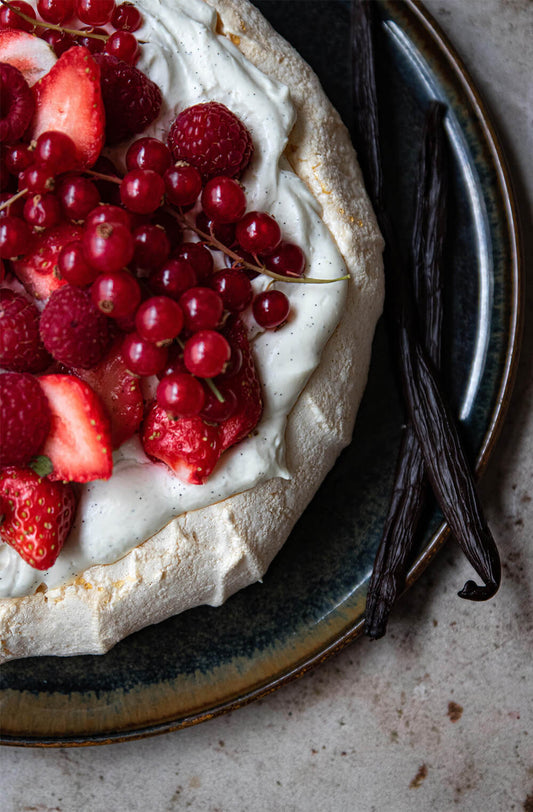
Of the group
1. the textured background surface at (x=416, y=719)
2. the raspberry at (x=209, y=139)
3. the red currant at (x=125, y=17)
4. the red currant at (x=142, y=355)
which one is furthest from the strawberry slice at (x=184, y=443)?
the textured background surface at (x=416, y=719)

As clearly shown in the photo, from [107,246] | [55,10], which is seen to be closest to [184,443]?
[107,246]

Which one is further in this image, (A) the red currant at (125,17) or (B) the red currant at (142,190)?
(A) the red currant at (125,17)

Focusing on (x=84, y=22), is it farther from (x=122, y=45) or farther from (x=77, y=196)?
(x=77, y=196)

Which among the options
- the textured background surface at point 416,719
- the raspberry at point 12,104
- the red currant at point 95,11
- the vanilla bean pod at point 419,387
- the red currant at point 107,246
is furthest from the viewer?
the textured background surface at point 416,719

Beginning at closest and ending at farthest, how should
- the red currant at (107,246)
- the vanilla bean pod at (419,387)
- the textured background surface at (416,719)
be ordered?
1. the red currant at (107,246)
2. the vanilla bean pod at (419,387)
3. the textured background surface at (416,719)

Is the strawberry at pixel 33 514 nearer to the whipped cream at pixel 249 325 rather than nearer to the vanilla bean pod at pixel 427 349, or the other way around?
the whipped cream at pixel 249 325

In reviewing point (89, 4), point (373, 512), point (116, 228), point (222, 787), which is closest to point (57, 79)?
point (89, 4)
